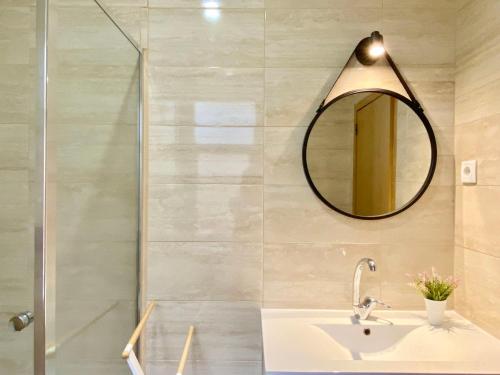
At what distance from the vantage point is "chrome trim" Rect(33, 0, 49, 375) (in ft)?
2.98

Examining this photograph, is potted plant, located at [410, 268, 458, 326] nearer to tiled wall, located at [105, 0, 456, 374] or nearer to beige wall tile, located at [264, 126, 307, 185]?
tiled wall, located at [105, 0, 456, 374]

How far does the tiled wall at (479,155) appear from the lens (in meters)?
1.24

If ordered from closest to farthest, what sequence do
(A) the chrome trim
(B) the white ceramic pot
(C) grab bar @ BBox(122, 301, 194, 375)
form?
(A) the chrome trim
(C) grab bar @ BBox(122, 301, 194, 375)
(B) the white ceramic pot

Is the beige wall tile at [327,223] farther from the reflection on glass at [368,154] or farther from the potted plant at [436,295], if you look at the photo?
the potted plant at [436,295]

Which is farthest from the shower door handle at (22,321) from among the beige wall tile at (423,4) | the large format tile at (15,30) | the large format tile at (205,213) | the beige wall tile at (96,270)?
the beige wall tile at (423,4)

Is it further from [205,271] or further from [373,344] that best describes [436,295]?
[205,271]

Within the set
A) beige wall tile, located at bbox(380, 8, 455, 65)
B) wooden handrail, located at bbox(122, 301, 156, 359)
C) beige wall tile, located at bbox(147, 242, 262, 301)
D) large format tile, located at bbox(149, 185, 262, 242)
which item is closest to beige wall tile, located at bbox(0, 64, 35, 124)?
large format tile, located at bbox(149, 185, 262, 242)

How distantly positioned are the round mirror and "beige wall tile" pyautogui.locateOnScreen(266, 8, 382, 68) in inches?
8.3

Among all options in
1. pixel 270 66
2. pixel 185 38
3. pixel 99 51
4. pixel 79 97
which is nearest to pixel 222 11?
pixel 185 38

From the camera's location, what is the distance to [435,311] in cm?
133

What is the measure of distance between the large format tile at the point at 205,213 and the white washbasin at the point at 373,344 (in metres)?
0.37

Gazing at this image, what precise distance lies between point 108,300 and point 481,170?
4.87 ft

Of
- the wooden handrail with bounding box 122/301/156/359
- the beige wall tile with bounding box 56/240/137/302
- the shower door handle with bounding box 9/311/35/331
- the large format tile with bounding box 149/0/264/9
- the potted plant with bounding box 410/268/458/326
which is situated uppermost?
the large format tile with bounding box 149/0/264/9

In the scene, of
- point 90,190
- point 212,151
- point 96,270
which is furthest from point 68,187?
point 212,151
